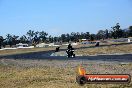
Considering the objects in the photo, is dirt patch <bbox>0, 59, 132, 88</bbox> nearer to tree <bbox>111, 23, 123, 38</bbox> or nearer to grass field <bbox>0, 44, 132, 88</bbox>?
grass field <bbox>0, 44, 132, 88</bbox>

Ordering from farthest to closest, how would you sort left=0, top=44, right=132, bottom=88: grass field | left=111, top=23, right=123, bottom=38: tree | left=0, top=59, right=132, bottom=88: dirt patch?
left=111, top=23, right=123, bottom=38: tree, left=0, top=44, right=132, bottom=88: grass field, left=0, top=59, right=132, bottom=88: dirt patch

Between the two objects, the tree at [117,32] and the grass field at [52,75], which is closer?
the grass field at [52,75]

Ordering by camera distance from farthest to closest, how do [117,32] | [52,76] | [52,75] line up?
[117,32] < [52,75] < [52,76]

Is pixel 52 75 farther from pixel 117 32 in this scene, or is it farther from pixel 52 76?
pixel 117 32

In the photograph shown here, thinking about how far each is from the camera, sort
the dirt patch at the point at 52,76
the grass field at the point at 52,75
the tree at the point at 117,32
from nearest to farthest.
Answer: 1. the dirt patch at the point at 52,76
2. the grass field at the point at 52,75
3. the tree at the point at 117,32

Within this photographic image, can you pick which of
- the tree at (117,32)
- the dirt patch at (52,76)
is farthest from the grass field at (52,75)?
the tree at (117,32)

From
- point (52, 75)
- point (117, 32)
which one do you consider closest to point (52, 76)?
point (52, 75)

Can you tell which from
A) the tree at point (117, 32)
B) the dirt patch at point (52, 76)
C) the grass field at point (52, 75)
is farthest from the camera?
the tree at point (117, 32)

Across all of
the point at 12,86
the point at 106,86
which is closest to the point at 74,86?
the point at 106,86

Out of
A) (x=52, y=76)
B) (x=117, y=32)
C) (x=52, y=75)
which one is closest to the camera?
(x=52, y=76)

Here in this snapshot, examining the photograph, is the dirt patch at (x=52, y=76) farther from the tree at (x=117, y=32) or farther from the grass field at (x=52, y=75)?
the tree at (x=117, y=32)

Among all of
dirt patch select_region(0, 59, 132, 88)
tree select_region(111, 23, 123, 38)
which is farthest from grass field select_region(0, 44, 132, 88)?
tree select_region(111, 23, 123, 38)

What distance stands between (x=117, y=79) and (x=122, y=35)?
178 m

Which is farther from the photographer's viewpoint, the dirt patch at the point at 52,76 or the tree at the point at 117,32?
the tree at the point at 117,32
